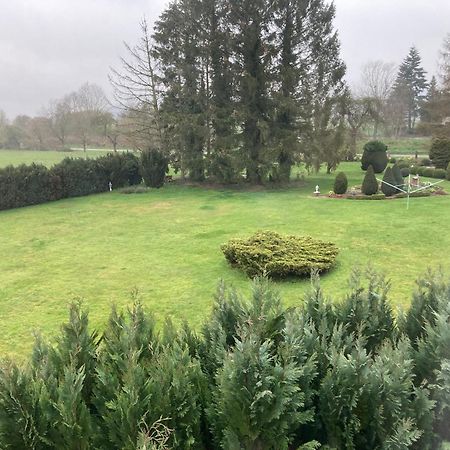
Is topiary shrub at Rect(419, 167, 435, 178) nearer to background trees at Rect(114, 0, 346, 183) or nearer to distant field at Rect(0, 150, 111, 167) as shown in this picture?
background trees at Rect(114, 0, 346, 183)

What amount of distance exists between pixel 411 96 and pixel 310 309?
5675cm

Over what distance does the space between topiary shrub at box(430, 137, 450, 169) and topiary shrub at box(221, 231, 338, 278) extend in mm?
22915

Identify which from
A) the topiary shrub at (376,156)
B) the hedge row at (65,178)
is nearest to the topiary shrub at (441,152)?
the topiary shrub at (376,156)

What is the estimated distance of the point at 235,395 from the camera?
266cm

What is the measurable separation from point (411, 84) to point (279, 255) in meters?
53.0

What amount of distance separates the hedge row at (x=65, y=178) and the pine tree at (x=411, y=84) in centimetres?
4059

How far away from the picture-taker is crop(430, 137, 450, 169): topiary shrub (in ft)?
92.1

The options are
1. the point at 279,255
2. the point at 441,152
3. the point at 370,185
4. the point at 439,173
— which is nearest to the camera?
the point at 279,255

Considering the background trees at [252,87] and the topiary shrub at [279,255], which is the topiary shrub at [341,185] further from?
the topiary shrub at [279,255]

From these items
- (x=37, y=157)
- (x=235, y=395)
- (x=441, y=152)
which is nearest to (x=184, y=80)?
(x=441, y=152)

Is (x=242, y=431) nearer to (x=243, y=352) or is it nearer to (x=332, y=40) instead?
(x=243, y=352)

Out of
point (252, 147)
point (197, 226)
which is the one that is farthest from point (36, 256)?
point (252, 147)

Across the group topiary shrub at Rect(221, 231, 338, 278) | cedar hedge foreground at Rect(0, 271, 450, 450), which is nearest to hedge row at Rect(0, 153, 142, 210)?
topiary shrub at Rect(221, 231, 338, 278)

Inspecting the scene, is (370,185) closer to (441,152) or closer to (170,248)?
(170,248)
